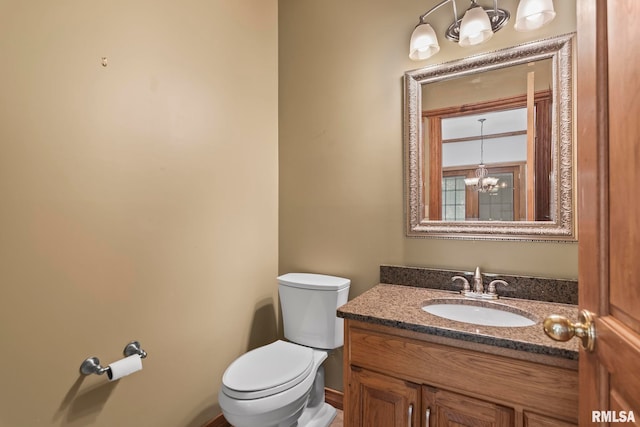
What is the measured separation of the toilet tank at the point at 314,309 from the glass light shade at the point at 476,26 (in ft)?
4.43

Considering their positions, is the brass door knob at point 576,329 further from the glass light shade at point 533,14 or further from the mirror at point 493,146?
the glass light shade at point 533,14

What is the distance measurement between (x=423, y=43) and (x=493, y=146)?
0.61 meters

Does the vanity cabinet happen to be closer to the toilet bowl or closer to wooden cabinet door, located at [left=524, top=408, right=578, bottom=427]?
wooden cabinet door, located at [left=524, top=408, right=578, bottom=427]

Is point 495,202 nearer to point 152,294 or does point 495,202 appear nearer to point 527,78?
point 527,78

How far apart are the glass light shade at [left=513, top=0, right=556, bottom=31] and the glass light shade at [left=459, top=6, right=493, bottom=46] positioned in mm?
116

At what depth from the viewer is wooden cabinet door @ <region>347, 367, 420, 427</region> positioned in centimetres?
110

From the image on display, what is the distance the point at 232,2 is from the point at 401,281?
6.08 feet

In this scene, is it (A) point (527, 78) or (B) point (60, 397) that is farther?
(A) point (527, 78)

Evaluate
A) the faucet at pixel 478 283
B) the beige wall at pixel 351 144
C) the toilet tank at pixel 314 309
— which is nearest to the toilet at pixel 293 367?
A: the toilet tank at pixel 314 309

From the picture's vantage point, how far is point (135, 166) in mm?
1324

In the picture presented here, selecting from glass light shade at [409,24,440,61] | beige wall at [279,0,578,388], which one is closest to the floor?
beige wall at [279,0,578,388]

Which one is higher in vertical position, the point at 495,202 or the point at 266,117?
the point at 266,117

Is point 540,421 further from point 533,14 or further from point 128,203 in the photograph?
point 128,203

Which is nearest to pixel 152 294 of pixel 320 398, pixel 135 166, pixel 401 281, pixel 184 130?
pixel 135 166
